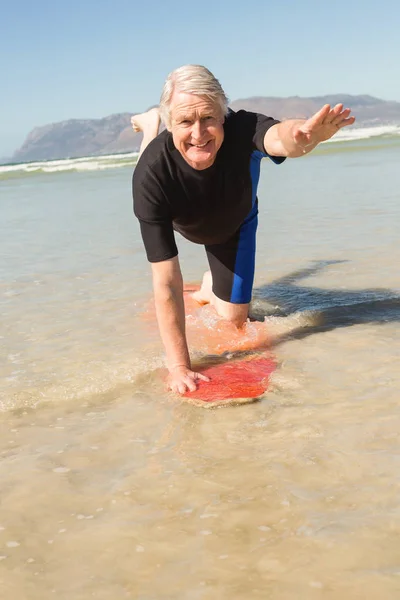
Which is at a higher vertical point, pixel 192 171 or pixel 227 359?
pixel 192 171

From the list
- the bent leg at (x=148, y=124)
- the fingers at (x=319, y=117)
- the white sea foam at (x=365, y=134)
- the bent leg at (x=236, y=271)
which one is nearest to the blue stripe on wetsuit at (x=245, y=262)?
the bent leg at (x=236, y=271)

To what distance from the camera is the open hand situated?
9.00 feet

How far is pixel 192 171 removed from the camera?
11.9 ft

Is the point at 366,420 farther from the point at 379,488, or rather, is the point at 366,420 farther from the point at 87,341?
the point at 87,341

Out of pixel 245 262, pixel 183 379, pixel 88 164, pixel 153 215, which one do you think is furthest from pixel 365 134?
pixel 183 379

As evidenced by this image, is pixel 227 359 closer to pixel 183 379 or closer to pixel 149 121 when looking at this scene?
pixel 183 379

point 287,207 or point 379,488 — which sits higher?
point 379,488

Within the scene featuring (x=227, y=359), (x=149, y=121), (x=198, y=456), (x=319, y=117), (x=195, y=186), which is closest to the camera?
(x=198, y=456)

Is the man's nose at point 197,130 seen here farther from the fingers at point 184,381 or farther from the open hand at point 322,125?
the fingers at point 184,381

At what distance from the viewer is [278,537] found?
1.99 metres

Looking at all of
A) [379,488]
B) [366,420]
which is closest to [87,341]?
[366,420]

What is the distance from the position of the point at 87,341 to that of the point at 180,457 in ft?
6.22

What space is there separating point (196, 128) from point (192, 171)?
1.09 ft

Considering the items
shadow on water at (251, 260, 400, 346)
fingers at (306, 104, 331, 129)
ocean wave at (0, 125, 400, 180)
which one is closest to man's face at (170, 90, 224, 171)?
fingers at (306, 104, 331, 129)
